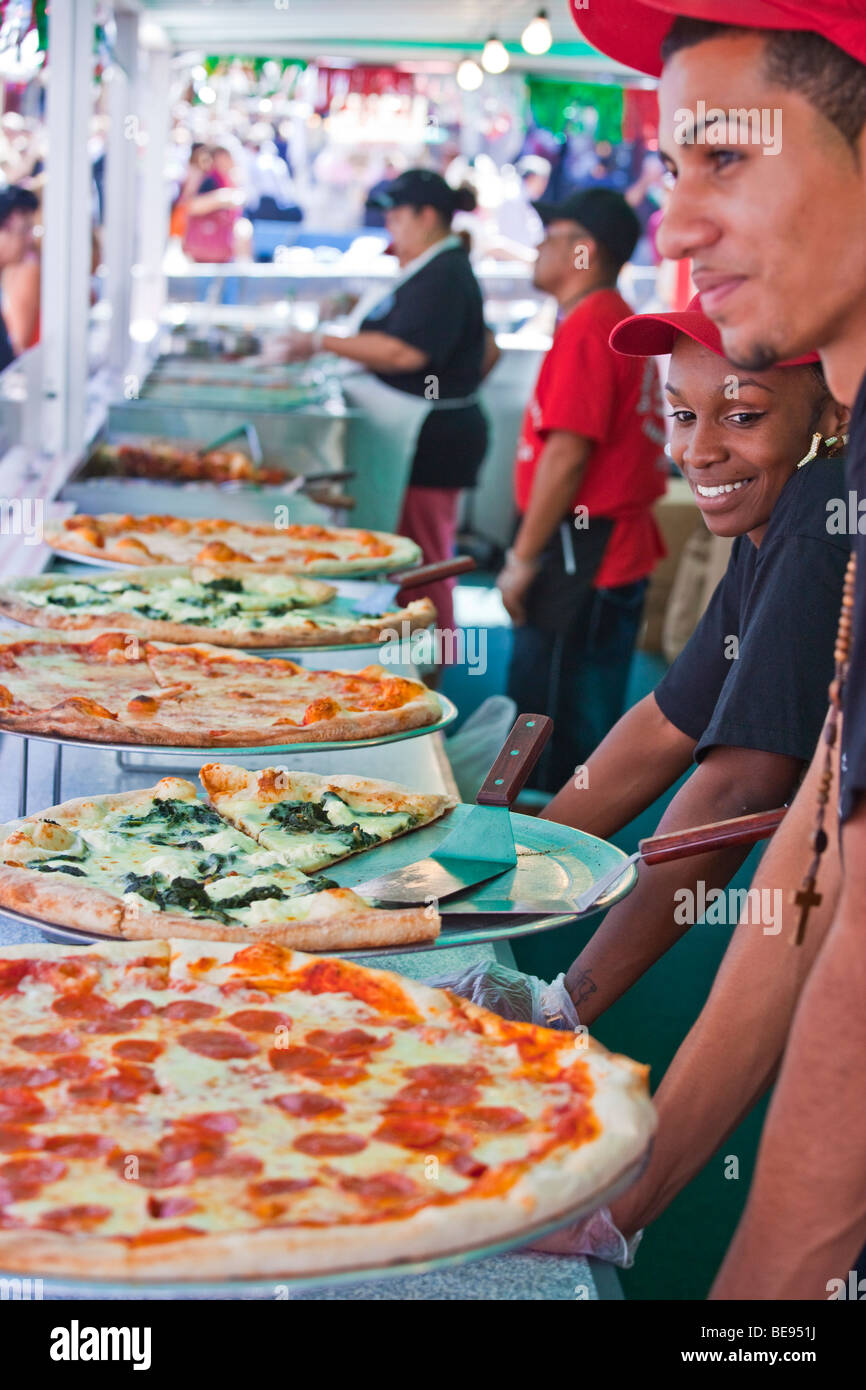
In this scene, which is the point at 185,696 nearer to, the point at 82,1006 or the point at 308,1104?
the point at 82,1006

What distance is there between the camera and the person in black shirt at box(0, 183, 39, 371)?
5086mm

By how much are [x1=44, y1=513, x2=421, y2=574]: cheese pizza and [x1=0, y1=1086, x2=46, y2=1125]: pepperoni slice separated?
2.31 meters

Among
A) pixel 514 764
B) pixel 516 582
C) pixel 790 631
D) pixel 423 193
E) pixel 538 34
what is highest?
pixel 538 34

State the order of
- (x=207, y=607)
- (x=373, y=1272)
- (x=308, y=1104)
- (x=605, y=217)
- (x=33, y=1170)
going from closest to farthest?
(x=373, y=1272)
(x=33, y=1170)
(x=308, y=1104)
(x=207, y=607)
(x=605, y=217)

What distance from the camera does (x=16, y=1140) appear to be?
1161mm

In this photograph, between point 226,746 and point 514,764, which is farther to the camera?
point 226,746

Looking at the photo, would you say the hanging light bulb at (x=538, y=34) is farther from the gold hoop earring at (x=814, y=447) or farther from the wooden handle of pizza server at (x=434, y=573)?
the gold hoop earring at (x=814, y=447)

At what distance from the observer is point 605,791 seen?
7.71ft

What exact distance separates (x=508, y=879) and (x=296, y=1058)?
0.40 meters

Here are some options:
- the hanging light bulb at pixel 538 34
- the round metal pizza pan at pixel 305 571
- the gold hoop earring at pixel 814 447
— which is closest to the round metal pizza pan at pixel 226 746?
the gold hoop earring at pixel 814 447

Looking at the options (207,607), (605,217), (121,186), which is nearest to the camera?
(207,607)

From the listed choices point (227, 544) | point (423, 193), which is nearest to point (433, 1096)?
point (227, 544)

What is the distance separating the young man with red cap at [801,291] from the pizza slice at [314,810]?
2.23ft

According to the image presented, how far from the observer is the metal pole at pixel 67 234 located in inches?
183
